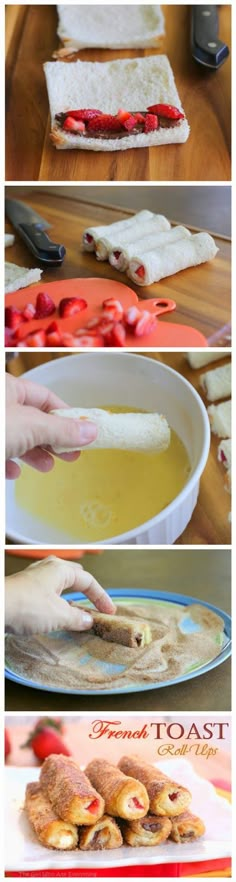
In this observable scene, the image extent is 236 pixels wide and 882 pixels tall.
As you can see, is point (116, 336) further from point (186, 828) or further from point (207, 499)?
point (186, 828)

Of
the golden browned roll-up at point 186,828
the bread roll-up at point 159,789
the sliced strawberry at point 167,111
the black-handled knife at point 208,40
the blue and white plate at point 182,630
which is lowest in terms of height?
the golden browned roll-up at point 186,828

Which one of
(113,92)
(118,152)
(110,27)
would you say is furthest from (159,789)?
(110,27)

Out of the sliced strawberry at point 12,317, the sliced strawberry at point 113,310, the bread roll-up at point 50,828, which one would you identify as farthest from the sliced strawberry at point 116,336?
the bread roll-up at point 50,828

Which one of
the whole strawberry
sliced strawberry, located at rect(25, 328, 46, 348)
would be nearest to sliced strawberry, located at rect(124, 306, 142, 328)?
sliced strawberry, located at rect(25, 328, 46, 348)

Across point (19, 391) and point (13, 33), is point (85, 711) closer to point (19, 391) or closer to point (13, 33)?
point (19, 391)

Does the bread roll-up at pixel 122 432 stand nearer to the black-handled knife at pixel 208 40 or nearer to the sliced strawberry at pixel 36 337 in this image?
the sliced strawberry at pixel 36 337

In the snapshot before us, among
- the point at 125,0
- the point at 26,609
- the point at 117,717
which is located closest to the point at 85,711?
the point at 117,717

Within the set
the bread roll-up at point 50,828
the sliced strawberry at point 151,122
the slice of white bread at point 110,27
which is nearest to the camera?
the bread roll-up at point 50,828
